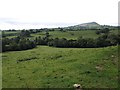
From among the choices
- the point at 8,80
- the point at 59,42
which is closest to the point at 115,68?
the point at 8,80

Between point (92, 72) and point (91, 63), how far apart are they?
11.1 ft

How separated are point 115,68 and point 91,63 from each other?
323 cm

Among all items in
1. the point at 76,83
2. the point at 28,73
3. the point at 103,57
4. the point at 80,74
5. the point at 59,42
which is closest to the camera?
the point at 76,83

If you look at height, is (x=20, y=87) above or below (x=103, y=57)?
below

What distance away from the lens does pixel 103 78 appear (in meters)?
23.6

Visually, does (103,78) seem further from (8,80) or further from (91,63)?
(8,80)

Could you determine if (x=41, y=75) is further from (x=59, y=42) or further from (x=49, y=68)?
(x=59, y=42)

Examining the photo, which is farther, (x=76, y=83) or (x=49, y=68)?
(x=49, y=68)

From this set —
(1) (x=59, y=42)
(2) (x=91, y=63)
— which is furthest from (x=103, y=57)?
(1) (x=59, y=42)

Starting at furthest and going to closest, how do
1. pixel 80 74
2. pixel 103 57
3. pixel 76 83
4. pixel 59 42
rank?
pixel 59 42 < pixel 103 57 < pixel 80 74 < pixel 76 83

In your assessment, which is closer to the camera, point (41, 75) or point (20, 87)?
point (20, 87)

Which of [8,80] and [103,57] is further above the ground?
[103,57]

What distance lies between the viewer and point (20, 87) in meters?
22.7

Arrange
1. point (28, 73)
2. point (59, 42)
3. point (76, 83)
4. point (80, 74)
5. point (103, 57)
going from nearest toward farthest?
1. point (76, 83)
2. point (80, 74)
3. point (28, 73)
4. point (103, 57)
5. point (59, 42)
